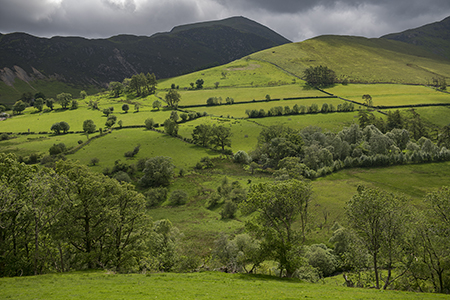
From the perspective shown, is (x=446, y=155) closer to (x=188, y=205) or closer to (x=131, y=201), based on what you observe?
(x=188, y=205)

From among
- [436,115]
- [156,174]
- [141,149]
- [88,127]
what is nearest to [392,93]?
[436,115]

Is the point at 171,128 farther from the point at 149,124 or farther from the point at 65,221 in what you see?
the point at 65,221

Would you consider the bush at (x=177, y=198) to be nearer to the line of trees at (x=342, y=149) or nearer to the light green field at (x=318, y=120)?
the line of trees at (x=342, y=149)

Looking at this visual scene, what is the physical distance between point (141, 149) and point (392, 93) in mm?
167102

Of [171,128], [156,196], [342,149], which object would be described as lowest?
[156,196]

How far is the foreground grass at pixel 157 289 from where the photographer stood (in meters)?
21.2

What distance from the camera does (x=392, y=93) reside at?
170250mm

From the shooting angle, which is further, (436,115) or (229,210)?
(436,115)

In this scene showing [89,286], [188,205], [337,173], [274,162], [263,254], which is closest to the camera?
[89,286]

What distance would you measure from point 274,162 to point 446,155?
6236 centimetres

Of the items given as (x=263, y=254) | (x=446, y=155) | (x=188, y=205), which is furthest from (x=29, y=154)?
(x=446, y=155)

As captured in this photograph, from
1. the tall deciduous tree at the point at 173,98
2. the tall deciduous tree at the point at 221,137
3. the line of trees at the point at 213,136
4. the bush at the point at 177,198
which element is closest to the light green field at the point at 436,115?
the tall deciduous tree at the point at 221,137

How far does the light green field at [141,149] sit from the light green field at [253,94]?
200 ft

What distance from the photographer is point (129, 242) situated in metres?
34.9
